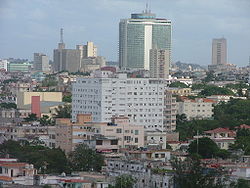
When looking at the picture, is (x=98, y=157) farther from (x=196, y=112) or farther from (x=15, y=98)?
(x=15, y=98)

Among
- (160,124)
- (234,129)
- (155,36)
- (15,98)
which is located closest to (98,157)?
(234,129)

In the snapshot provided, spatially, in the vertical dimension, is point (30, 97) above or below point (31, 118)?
above

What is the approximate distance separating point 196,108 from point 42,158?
33.4m

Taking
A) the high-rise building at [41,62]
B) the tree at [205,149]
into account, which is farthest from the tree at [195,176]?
the high-rise building at [41,62]

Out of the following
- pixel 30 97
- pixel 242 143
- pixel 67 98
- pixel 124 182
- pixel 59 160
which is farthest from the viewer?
pixel 67 98

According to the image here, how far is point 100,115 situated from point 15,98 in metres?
23.4

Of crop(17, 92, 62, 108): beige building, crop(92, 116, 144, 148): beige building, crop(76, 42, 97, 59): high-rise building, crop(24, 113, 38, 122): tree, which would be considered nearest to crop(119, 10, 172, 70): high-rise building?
crop(76, 42, 97, 59): high-rise building

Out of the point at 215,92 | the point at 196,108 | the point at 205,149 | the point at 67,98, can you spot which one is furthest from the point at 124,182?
the point at 215,92

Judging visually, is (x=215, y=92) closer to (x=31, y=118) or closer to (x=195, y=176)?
(x=31, y=118)

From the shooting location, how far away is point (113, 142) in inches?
A: 1636

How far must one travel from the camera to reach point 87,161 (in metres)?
35.9

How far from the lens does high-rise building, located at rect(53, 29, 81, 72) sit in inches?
5998

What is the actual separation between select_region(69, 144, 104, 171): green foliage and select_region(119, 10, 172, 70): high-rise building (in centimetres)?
11190

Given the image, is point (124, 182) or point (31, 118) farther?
point (31, 118)
